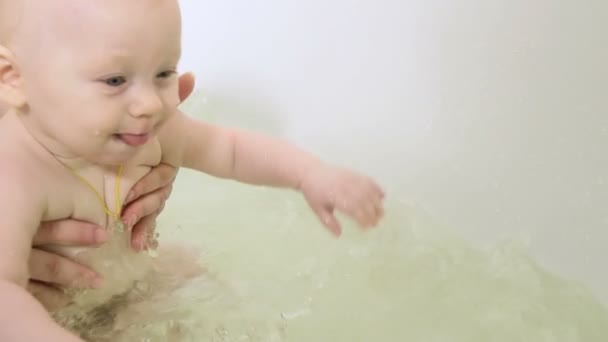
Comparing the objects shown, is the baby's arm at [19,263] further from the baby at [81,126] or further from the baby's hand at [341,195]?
the baby's hand at [341,195]

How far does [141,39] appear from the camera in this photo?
2.29 ft

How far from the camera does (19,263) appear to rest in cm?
73

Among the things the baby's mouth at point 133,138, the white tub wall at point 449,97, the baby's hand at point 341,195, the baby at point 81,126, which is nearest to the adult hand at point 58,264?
the baby at point 81,126

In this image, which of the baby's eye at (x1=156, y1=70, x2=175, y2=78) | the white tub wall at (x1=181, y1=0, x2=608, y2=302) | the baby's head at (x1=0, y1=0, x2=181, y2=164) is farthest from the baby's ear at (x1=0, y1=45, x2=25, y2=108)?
the white tub wall at (x1=181, y1=0, x2=608, y2=302)

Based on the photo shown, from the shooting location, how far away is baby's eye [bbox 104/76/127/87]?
0.71m

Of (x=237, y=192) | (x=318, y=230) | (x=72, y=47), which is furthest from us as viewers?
(x=237, y=192)

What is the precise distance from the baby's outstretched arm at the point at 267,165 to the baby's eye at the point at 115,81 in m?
0.20

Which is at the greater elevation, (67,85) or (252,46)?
(67,85)

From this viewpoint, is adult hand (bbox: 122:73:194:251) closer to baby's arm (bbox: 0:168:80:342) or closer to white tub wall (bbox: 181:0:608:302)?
baby's arm (bbox: 0:168:80:342)

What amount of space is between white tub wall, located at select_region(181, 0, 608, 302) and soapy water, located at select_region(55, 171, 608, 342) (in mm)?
52

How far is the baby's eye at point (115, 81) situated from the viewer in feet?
2.33

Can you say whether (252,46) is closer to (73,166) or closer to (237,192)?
(237,192)

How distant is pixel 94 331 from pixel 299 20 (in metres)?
0.77

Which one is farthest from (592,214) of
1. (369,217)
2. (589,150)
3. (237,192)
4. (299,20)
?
(299,20)
